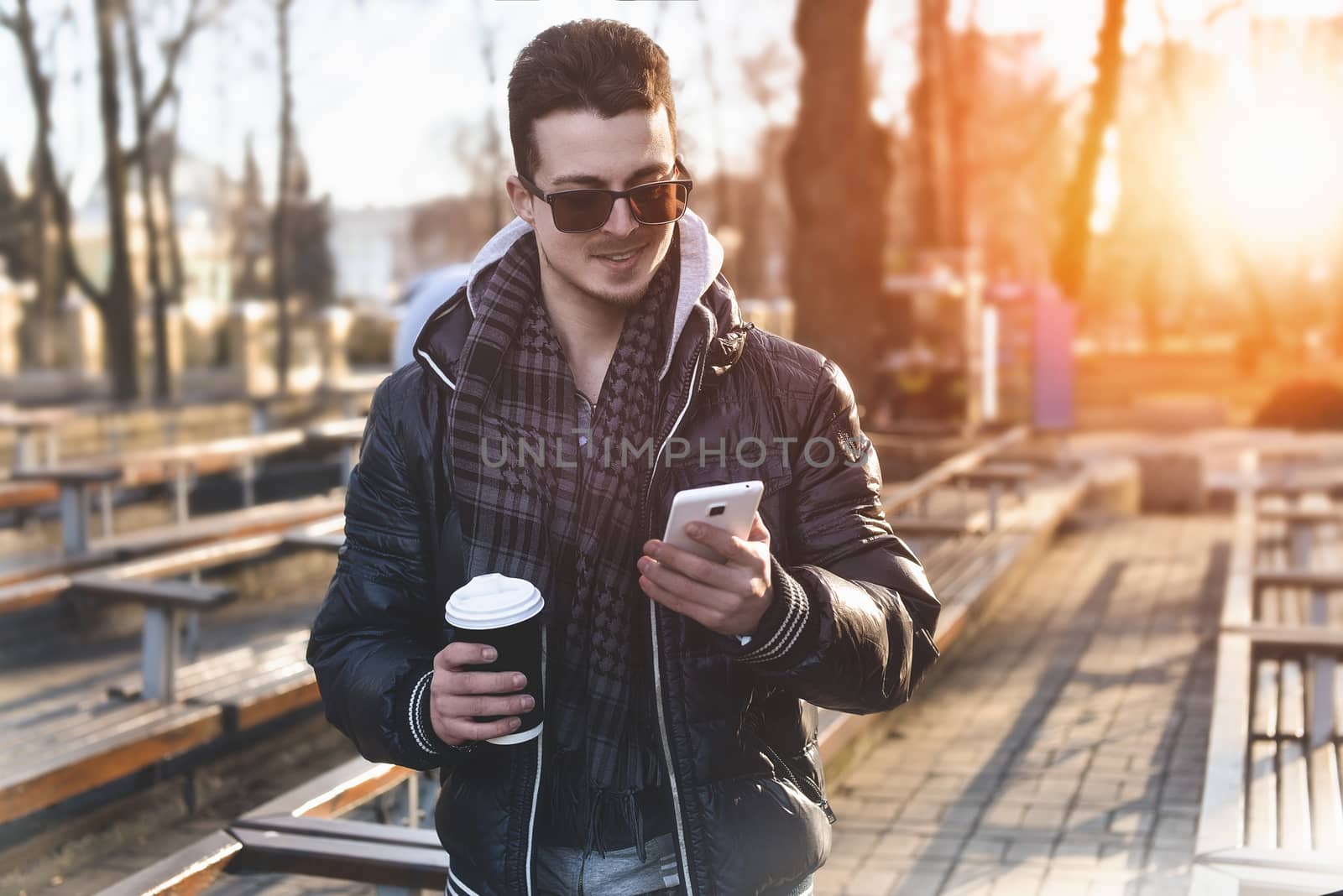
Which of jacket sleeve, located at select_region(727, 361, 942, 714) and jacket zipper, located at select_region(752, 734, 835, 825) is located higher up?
jacket sleeve, located at select_region(727, 361, 942, 714)

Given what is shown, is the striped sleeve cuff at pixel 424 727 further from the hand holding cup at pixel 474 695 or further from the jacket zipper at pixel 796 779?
the jacket zipper at pixel 796 779

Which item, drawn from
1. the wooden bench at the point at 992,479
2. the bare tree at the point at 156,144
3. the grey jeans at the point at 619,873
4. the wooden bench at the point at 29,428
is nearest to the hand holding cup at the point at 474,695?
the grey jeans at the point at 619,873

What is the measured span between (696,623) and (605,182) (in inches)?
20.9

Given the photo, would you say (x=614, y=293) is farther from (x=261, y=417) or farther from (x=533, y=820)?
(x=261, y=417)

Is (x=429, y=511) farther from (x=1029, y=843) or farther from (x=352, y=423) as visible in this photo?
(x=352, y=423)

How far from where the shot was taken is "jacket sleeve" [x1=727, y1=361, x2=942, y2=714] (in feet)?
5.51

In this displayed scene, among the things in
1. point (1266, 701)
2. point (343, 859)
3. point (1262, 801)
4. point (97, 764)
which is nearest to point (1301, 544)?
point (1266, 701)

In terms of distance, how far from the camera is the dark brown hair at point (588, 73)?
1.79 metres

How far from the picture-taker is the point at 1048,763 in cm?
603

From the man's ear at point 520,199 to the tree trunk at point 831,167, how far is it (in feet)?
31.8

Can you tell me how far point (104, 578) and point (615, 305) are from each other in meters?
4.23

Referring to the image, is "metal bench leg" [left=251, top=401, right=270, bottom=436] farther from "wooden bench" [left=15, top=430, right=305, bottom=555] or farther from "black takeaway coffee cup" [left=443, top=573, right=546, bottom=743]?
"black takeaway coffee cup" [left=443, top=573, right=546, bottom=743]

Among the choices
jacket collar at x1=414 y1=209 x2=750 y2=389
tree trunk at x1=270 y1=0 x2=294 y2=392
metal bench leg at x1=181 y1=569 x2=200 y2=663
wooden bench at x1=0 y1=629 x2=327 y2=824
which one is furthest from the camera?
tree trunk at x1=270 y1=0 x2=294 y2=392

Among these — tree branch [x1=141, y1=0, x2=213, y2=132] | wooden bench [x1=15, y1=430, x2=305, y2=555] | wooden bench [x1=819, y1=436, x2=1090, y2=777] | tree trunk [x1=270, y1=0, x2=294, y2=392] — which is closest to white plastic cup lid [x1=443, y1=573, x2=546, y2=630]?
wooden bench [x1=819, y1=436, x2=1090, y2=777]
